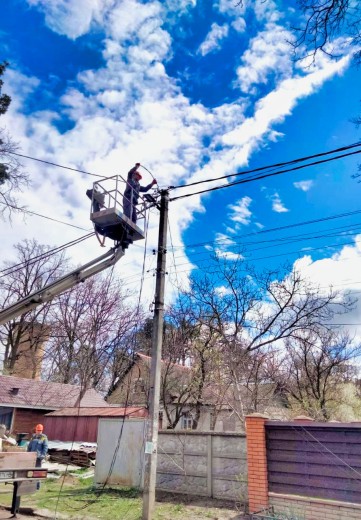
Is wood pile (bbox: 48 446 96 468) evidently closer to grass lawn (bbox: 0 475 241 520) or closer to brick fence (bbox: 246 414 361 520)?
grass lawn (bbox: 0 475 241 520)

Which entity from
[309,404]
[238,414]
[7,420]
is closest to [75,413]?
[7,420]

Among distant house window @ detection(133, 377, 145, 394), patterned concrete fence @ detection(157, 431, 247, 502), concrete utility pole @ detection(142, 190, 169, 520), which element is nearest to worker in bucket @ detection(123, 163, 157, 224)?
concrete utility pole @ detection(142, 190, 169, 520)

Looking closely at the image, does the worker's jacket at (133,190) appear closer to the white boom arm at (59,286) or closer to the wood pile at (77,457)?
the white boom arm at (59,286)

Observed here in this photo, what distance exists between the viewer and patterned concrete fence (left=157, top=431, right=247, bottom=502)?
9422 millimetres

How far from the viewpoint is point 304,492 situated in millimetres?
7543

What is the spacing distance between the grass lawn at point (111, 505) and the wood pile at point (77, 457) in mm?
5564

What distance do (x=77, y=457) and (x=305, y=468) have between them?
12.4m

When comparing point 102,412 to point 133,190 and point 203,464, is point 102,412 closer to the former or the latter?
point 203,464

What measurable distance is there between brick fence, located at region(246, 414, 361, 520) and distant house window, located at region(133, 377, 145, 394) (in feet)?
57.8

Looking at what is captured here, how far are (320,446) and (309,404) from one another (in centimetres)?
1398

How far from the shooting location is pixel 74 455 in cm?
1725

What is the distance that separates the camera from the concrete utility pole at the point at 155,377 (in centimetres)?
824

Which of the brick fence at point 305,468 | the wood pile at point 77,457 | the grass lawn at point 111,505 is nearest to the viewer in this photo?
the brick fence at point 305,468

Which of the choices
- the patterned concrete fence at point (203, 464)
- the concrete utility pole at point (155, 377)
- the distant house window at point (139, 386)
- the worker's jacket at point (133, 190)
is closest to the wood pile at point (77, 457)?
the patterned concrete fence at point (203, 464)
